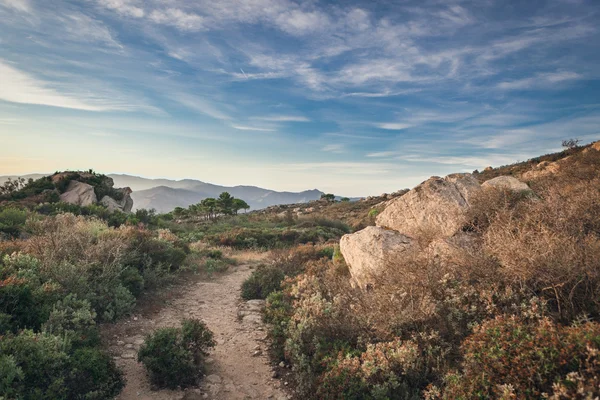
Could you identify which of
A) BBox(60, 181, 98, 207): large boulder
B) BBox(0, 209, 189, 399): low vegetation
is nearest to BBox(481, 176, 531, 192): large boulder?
BBox(0, 209, 189, 399): low vegetation

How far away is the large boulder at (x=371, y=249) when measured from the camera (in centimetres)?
720

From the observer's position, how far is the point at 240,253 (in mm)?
18375

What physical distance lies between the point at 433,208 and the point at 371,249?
1.82m

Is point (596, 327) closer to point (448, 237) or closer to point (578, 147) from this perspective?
point (448, 237)

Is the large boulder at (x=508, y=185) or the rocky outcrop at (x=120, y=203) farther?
the rocky outcrop at (x=120, y=203)

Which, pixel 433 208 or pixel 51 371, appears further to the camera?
pixel 433 208

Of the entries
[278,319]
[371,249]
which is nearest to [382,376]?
[371,249]

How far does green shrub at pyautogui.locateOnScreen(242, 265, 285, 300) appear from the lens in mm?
10789

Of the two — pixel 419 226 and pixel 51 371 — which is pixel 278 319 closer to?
pixel 419 226

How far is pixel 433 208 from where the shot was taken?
7891 mm

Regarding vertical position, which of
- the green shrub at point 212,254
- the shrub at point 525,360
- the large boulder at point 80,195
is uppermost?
the large boulder at point 80,195

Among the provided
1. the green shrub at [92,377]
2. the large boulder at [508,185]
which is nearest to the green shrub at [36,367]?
the green shrub at [92,377]

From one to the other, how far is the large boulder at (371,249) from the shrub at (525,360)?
299 cm

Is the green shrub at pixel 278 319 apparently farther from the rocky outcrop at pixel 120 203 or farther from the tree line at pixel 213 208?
the tree line at pixel 213 208
